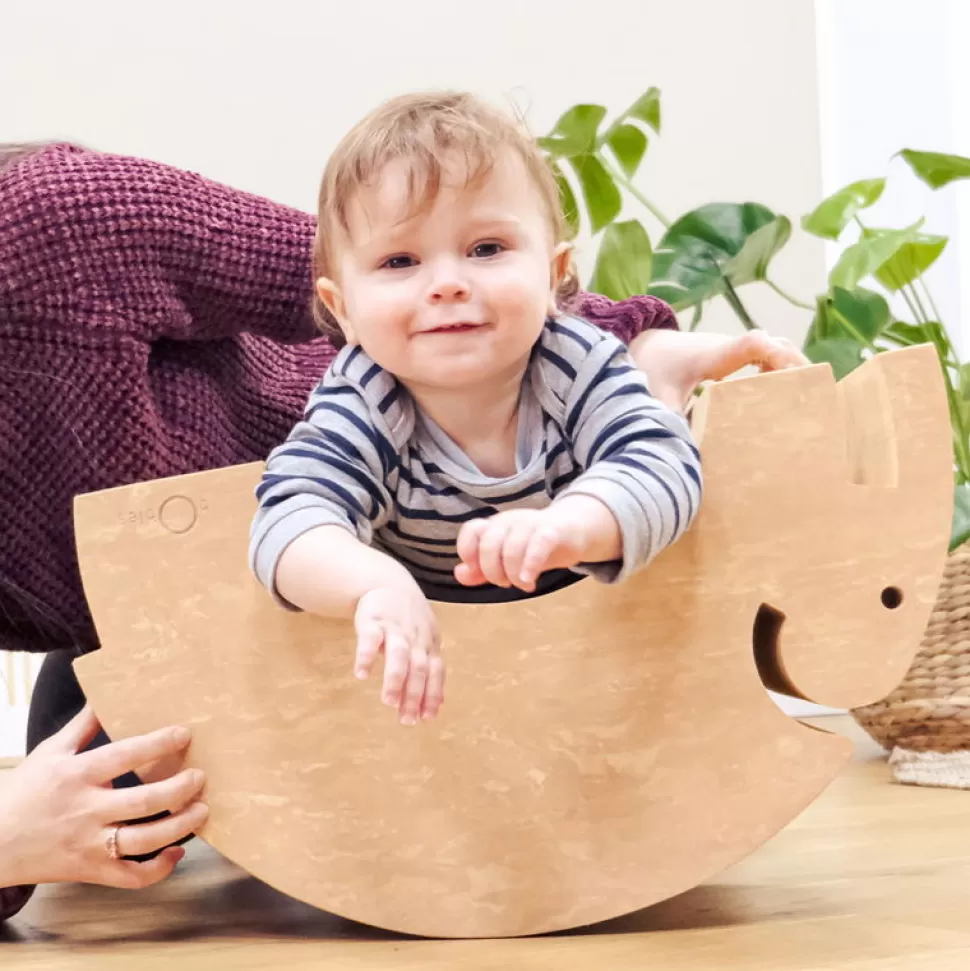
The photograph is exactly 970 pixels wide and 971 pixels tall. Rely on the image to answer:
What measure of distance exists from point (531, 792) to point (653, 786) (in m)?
0.07

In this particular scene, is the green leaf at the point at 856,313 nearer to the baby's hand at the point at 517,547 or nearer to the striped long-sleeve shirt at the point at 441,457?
the striped long-sleeve shirt at the point at 441,457

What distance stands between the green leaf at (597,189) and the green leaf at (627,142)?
0.04 meters

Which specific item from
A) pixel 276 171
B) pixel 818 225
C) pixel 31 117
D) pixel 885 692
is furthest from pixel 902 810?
pixel 31 117

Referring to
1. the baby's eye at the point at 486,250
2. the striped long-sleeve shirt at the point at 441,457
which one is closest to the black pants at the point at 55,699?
the striped long-sleeve shirt at the point at 441,457

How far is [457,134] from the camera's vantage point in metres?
0.71

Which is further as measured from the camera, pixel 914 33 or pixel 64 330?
pixel 914 33

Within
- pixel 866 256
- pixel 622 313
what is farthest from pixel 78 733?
pixel 866 256

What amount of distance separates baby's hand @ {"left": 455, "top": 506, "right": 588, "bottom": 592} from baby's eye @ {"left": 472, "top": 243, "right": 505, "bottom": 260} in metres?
0.19

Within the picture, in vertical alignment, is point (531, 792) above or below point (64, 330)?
below

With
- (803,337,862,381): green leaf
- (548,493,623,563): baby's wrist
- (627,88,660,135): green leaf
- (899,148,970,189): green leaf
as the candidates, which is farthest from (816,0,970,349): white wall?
(548,493,623,563): baby's wrist

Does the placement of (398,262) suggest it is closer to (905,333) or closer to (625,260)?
(625,260)

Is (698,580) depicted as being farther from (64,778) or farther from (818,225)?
(818,225)

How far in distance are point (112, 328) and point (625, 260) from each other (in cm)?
65

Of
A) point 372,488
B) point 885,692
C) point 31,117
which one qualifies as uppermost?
point 31,117
